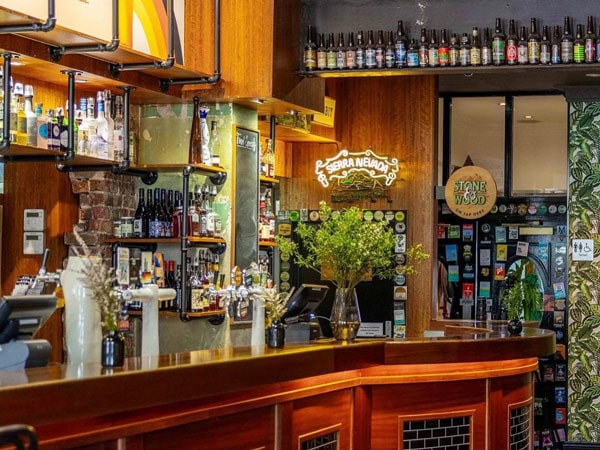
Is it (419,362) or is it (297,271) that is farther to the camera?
(297,271)

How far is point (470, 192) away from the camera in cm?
1080

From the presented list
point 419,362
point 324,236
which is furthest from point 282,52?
point 419,362

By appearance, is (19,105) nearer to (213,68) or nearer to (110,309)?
(213,68)

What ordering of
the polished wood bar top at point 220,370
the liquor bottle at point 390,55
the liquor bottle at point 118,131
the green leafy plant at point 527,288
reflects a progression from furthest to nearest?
the green leafy plant at point 527,288, the liquor bottle at point 390,55, the liquor bottle at point 118,131, the polished wood bar top at point 220,370

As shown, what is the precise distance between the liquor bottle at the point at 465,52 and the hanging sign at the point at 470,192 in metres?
3.40

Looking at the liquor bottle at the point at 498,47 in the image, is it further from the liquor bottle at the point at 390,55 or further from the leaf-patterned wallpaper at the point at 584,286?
the leaf-patterned wallpaper at the point at 584,286

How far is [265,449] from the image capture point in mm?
4844

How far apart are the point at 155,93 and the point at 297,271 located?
3.45 m

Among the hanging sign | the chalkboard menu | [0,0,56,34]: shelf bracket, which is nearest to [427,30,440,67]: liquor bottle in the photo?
the chalkboard menu

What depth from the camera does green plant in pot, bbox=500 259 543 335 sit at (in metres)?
9.62

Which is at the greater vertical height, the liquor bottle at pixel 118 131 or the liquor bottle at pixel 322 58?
the liquor bottle at pixel 322 58

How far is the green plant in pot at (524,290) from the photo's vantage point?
9.62m

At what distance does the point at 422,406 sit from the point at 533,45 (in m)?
2.64

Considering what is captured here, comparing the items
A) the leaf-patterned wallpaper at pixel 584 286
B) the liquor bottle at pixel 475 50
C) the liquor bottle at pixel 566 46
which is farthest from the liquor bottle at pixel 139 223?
the leaf-patterned wallpaper at pixel 584 286
